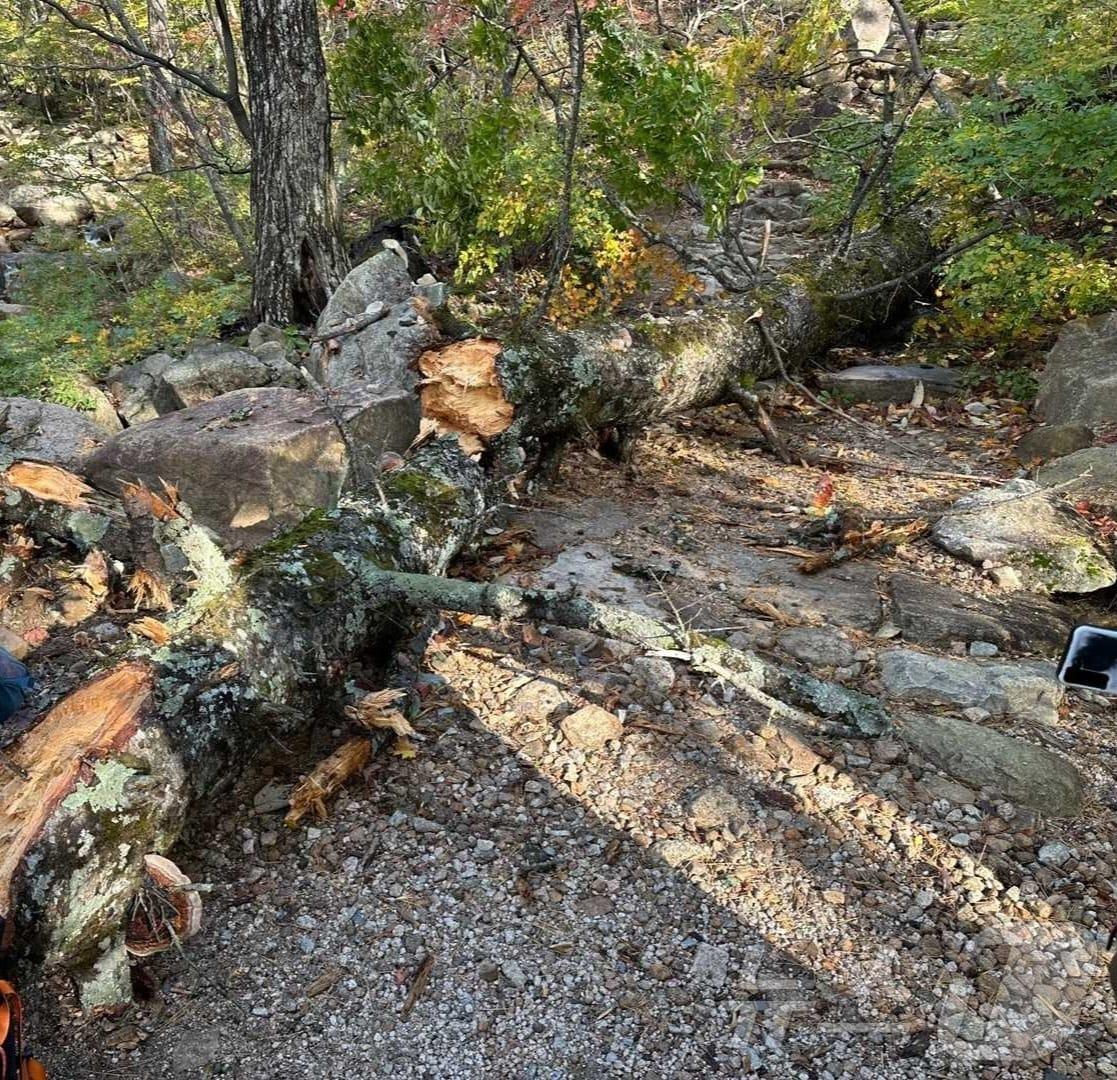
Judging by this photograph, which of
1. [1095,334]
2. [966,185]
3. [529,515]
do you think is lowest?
[529,515]

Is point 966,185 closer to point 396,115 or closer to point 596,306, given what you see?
point 596,306

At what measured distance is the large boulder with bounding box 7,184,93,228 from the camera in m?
12.5

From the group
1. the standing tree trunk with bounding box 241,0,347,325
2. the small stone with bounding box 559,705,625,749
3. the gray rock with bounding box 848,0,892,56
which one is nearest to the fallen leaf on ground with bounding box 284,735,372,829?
the small stone with bounding box 559,705,625,749

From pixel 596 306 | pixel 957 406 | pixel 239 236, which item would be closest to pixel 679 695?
pixel 957 406

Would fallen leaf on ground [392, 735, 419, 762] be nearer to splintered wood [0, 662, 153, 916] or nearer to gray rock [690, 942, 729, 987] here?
splintered wood [0, 662, 153, 916]

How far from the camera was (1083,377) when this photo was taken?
5.59 metres

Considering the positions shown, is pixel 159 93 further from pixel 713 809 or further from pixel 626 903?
pixel 626 903

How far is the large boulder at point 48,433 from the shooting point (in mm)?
4887

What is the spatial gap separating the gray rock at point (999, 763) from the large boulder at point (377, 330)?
312 cm

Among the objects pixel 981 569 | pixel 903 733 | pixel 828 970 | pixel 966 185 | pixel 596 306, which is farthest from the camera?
pixel 596 306

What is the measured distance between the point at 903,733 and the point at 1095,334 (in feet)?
14.7

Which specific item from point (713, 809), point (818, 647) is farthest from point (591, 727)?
point (818, 647)

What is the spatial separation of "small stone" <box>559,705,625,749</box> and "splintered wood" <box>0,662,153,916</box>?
4.73 feet

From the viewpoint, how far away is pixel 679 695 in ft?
10.8
